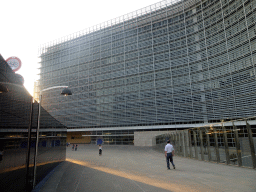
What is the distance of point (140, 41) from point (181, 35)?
12.5m

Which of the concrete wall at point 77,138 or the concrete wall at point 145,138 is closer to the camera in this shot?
the concrete wall at point 145,138

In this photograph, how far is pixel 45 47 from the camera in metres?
83.1

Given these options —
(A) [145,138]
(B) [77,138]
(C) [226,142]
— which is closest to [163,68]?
(A) [145,138]

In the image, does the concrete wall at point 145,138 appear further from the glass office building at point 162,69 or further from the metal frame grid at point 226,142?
the metal frame grid at point 226,142

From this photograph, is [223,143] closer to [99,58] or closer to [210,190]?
[210,190]

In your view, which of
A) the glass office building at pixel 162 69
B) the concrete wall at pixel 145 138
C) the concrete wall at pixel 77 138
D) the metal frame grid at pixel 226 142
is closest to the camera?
the metal frame grid at pixel 226 142

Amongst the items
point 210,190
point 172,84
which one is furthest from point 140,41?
point 210,190

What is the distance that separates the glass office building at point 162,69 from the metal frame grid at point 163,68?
0.65 ft

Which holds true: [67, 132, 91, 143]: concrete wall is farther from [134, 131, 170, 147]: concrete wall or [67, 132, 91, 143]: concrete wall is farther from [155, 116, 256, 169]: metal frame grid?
[155, 116, 256, 169]: metal frame grid

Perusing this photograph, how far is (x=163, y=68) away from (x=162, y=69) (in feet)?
1.31

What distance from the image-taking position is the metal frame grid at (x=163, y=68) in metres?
41.7

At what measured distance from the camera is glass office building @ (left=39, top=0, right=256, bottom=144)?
41.7m

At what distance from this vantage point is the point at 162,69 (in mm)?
54594

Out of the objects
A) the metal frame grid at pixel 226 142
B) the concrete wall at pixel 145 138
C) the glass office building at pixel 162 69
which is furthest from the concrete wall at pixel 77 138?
the metal frame grid at pixel 226 142
